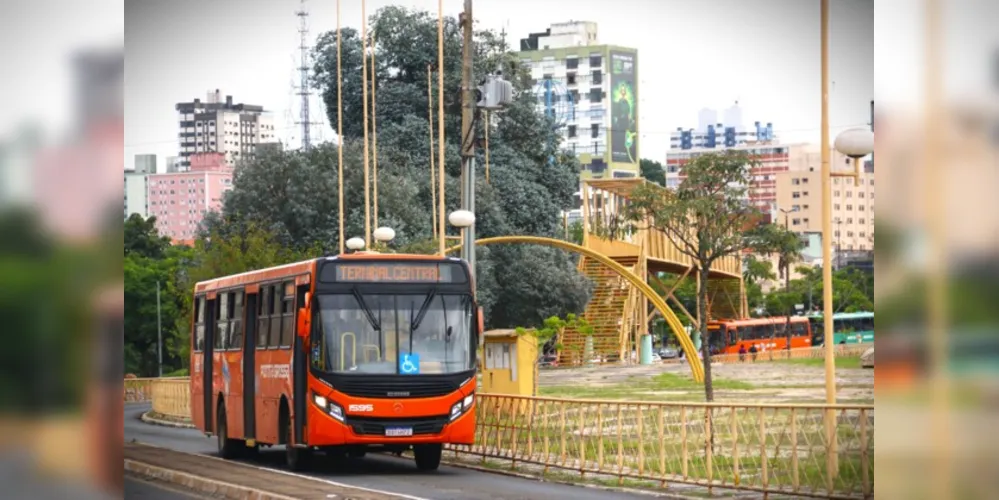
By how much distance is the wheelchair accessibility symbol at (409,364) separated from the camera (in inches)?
650

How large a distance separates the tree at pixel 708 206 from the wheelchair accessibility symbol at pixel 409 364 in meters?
11.8

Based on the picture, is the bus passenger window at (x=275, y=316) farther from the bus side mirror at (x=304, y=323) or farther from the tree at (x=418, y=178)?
the tree at (x=418, y=178)

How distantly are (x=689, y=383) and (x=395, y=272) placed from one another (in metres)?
23.8

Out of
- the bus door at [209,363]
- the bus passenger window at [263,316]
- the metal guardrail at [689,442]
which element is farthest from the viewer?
the bus door at [209,363]

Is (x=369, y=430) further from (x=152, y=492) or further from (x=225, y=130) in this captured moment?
(x=225, y=130)

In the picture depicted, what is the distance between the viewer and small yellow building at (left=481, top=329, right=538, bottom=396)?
22.0m

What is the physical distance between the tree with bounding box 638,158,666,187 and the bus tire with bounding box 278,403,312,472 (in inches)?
3567

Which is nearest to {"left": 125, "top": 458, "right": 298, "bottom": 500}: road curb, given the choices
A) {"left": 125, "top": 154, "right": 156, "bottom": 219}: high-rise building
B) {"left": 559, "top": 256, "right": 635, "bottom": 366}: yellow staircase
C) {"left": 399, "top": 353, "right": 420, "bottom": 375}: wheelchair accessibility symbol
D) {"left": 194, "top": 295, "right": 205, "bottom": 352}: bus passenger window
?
{"left": 399, "top": 353, "right": 420, "bottom": 375}: wheelchair accessibility symbol

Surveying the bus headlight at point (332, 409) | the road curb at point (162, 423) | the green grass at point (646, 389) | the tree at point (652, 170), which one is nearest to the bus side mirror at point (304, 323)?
the bus headlight at point (332, 409)

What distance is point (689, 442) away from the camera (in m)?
14.1

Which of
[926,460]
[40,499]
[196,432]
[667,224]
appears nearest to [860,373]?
[926,460]

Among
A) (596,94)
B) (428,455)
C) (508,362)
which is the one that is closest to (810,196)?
(508,362)

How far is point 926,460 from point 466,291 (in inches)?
456

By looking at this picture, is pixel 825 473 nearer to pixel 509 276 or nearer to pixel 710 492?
pixel 710 492
